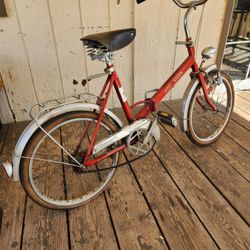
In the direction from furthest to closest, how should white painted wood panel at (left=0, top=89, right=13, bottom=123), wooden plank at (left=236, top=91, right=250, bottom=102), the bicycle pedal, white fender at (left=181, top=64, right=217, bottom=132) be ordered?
wooden plank at (left=236, top=91, right=250, bottom=102), white painted wood panel at (left=0, top=89, right=13, bottom=123), white fender at (left=181, top=64, right=217, bottom=132), the bicycle pedal

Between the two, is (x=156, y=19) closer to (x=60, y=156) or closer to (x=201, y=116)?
(x=201, y=116)

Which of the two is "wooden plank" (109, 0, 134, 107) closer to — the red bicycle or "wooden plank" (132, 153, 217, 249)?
the red bicycle

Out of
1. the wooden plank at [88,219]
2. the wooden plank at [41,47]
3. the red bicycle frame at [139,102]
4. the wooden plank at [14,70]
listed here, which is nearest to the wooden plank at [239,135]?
the red bicycle frame at [139,102]

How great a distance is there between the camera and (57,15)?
1.67m

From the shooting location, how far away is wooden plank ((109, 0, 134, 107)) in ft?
5.74

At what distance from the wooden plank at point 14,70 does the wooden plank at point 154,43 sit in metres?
0.92

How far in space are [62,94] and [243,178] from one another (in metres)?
1.54

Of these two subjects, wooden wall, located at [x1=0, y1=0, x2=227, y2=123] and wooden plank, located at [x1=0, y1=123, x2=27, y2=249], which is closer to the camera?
wooden plank, located at [x1=0, y1=123, x2=27, y2=249]

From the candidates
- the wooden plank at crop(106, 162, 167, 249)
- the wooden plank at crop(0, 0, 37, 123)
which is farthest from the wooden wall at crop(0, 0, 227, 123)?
the wooden plank at crop(106, 162, 167, 249)

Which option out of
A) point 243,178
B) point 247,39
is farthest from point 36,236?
point 247,39

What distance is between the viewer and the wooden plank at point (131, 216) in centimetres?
104

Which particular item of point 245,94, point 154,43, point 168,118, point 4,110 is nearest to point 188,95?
point 168,118

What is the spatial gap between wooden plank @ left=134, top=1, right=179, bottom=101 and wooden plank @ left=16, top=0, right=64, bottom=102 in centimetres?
69

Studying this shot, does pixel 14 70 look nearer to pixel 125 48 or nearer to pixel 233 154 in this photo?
pixel 125 48
